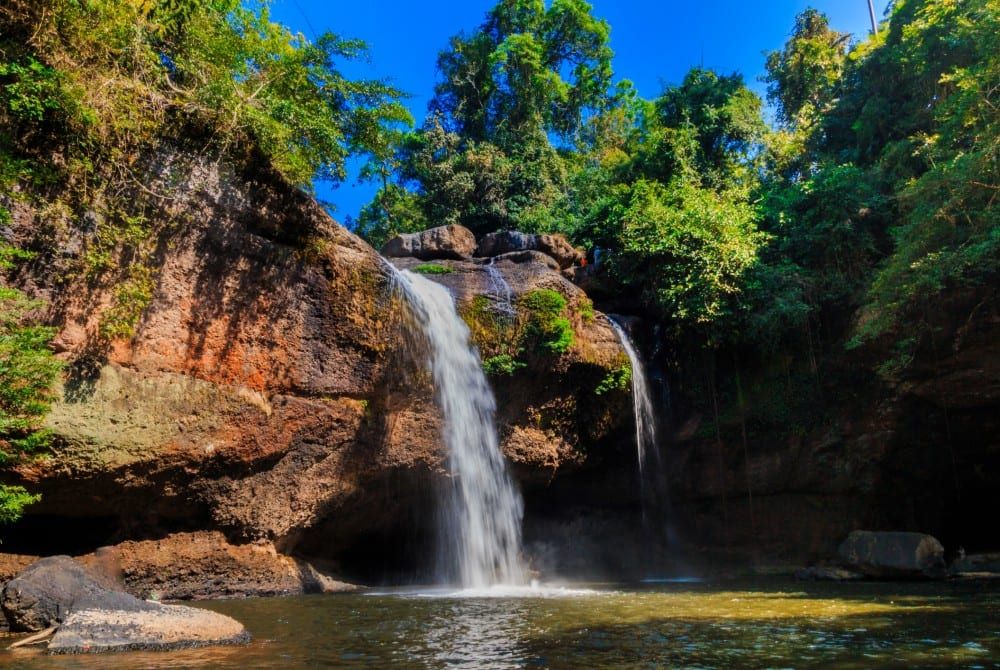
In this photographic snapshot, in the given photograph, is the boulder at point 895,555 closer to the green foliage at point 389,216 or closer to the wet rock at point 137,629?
the wet rock at point 137,629

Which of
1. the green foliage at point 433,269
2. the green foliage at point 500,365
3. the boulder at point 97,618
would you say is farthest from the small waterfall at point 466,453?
the boulder at point 97,618

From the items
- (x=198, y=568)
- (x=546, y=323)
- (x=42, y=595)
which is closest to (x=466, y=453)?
(x=546, y=323)

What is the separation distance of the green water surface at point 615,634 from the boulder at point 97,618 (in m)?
0.28

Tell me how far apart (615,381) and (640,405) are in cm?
117

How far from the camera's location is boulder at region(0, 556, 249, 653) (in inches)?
226

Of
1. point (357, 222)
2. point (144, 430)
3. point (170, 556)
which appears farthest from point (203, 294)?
point (357, 222)

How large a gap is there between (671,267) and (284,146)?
391 inches

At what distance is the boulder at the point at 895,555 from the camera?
11688 millimetres

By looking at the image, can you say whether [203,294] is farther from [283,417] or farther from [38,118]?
[38,118]

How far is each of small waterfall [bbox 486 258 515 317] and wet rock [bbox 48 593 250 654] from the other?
31.4 ft

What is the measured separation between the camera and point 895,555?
11.9 metres

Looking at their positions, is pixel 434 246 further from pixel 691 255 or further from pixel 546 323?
pixel 691 255

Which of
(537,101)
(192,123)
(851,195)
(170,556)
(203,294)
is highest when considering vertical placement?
(537,101)

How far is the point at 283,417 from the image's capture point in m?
11.5
